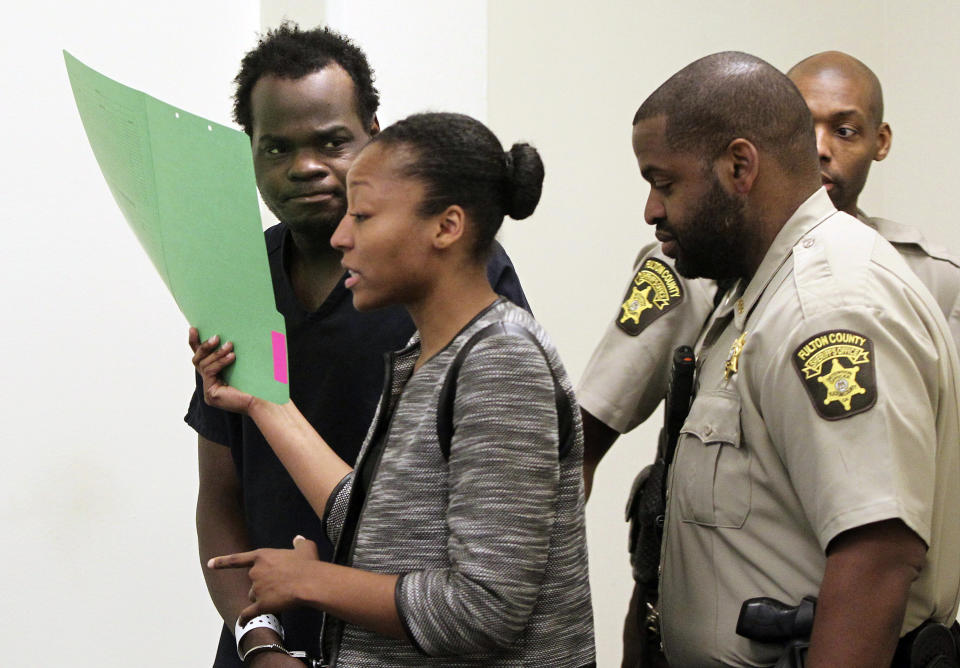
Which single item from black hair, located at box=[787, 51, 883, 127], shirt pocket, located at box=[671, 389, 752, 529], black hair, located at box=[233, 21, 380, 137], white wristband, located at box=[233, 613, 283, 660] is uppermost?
black hair, located at box=[787, 51, 883, 127]

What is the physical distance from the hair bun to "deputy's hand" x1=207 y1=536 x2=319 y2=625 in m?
0.39

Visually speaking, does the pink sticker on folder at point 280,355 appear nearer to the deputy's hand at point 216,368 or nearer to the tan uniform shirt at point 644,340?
the deputy's hand at point 216,368

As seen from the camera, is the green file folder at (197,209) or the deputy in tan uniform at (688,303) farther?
the deputy in tan uniform at (688,303)

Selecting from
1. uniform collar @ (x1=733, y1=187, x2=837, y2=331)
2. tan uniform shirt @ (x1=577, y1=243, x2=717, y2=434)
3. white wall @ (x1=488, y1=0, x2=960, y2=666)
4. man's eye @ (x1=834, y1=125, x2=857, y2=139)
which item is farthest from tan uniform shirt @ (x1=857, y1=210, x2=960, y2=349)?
white wall @ (x1=488, y1=0, x2=960, y2=666)

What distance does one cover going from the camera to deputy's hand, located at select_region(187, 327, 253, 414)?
4.06 feet

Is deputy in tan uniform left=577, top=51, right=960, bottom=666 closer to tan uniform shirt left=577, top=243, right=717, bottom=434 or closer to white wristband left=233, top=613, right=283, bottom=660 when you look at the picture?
tan uniform shirt left=577, top=243, right=717, bottom=434

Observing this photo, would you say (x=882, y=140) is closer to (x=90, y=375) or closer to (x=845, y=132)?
(x=845, y=132)

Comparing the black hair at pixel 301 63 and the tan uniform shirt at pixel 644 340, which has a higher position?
the black hair at pixel 301 63

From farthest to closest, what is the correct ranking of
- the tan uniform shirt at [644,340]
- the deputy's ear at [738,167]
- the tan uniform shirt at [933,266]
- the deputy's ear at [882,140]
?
the deputy's ear at [882,140] < the tan uniform shirt at [933,266] < the tan uniform shirt at [644,340] < the deputy's ear at [738,167]

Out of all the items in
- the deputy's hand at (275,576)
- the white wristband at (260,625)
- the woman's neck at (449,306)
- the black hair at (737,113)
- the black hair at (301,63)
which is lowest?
the white wristband at (260,625)

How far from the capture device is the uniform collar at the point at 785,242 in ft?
4.25

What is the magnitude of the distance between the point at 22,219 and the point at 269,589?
1.35m

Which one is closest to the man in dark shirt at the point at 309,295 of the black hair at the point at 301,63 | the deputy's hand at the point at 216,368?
the black hair at the point at 301,63

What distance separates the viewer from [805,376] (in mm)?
1154
